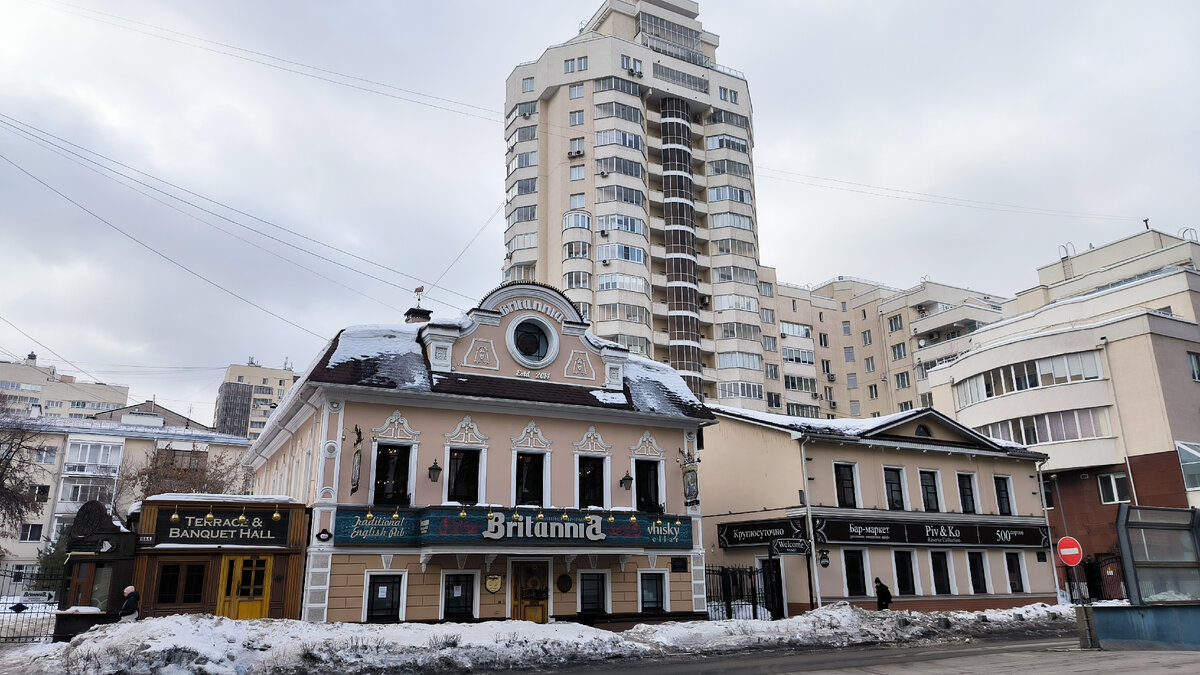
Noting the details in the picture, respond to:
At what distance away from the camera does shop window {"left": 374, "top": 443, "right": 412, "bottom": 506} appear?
74.7 ft

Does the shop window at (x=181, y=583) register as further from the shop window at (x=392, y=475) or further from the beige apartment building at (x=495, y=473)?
the shop window at (x=392, y=475)

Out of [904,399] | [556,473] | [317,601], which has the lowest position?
[317,601]

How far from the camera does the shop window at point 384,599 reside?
2184 centimetres

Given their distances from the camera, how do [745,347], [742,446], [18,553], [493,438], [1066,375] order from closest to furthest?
1. [493,438]
2. [742,446]
3. [1066,375]
4. [18,553]
5. [745,347]

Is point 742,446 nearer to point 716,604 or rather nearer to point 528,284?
point 716,604

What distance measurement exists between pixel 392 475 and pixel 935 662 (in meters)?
14.3

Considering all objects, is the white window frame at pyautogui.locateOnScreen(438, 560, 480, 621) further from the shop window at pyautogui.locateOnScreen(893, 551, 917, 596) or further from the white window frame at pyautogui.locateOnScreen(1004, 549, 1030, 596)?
the white window frame at pyautogui.locateOnScreen(1004, 549, 1030, 596)

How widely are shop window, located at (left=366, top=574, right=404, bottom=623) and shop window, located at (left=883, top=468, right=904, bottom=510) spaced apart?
18184 millimetres

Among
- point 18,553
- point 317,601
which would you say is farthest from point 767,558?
point 18,553

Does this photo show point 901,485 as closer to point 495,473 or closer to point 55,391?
point 495,473

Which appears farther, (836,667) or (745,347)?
(745,347)

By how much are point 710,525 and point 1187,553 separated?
50.9ft

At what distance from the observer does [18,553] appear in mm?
57156

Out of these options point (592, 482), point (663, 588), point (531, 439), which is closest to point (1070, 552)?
point (663, 588)
